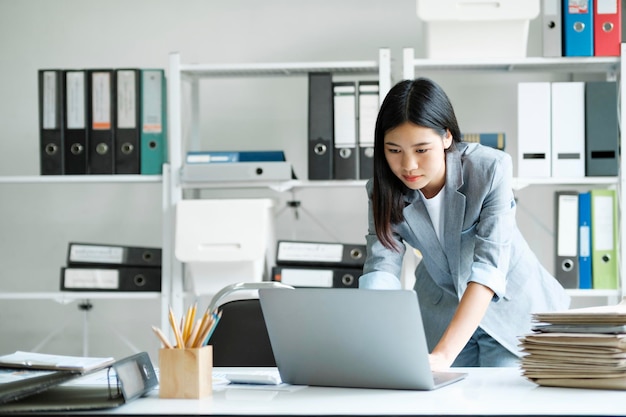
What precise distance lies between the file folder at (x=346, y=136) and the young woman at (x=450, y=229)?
0.91 meters

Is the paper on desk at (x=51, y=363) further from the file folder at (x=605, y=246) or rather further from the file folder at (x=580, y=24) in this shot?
the file folder at (x=580, y=24)

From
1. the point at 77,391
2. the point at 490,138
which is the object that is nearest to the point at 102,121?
the point at 490,138

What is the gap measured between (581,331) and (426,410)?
0.39 meters

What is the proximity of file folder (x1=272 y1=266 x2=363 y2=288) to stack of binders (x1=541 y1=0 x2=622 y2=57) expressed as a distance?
3.29 ft

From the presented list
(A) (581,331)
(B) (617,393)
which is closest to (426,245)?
(A) (581,331)

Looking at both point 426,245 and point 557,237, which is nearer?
point 426,245

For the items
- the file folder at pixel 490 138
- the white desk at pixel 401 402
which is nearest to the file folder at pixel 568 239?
the file folder at pixel 490 138

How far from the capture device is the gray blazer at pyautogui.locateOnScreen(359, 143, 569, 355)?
5.97ft

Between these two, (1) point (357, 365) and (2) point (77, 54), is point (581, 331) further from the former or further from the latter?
(2) point (77, 54)

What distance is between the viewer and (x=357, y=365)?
51.7 inches

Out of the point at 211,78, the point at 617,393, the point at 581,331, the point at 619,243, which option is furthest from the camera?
the point at 211,78

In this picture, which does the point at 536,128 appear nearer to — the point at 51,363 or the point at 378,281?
the point at 378,281

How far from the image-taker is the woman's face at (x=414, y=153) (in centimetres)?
180

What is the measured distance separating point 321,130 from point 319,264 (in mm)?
442
